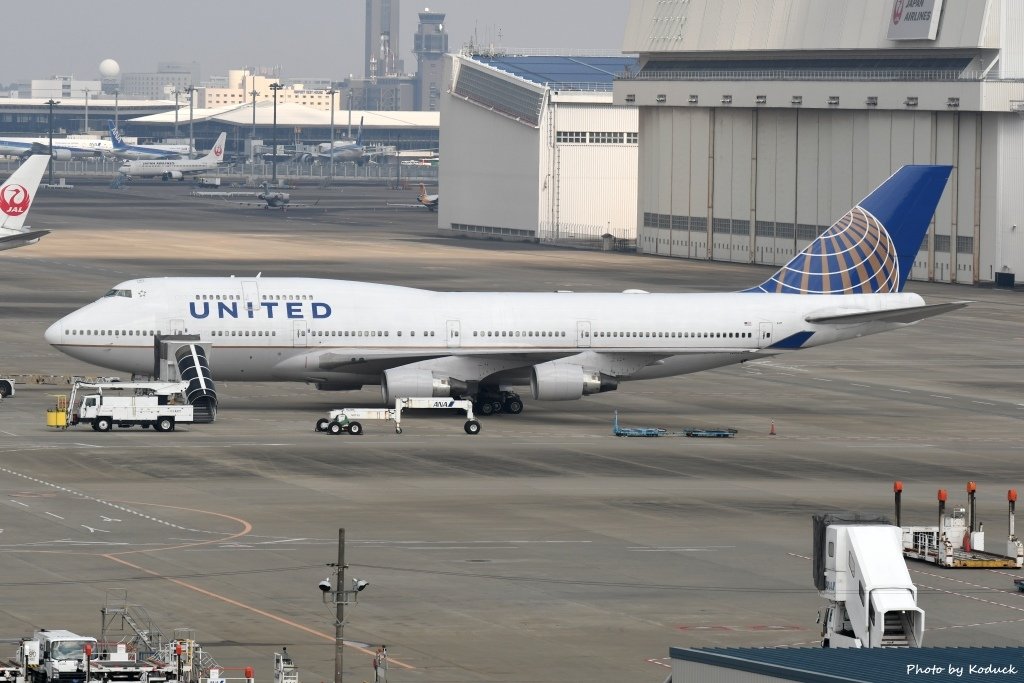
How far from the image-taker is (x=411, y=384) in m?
70.8

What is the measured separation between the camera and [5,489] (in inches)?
2144

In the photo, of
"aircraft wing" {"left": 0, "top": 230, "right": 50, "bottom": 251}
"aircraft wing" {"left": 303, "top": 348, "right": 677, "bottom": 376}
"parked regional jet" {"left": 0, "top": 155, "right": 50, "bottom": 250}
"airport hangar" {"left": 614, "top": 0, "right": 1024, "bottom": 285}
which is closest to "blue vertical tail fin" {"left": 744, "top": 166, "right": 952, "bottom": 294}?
"aircraft wing" {"left": 303, "top": 348, "right": 677, "bottom": 376}

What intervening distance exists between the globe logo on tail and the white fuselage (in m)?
2.33

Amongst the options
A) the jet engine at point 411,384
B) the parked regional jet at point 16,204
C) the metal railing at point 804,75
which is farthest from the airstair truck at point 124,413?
A: the metal railing at point 804,75

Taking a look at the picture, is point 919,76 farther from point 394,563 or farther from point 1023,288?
point 394,563

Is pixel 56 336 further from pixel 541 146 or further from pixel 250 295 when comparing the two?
pixel 541 146

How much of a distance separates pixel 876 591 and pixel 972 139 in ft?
358

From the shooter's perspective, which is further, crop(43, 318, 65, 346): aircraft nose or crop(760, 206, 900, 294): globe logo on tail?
crop(760, 206, 900, 294): globe logo on tail

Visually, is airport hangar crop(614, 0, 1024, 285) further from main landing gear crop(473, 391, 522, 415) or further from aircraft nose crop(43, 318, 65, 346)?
aircraft nose crop(43, 318, 65, 346)

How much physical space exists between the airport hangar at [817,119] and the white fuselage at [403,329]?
6306 centimetres

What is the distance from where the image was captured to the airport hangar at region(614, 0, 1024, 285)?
13375 centimetres

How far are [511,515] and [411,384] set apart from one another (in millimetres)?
19196

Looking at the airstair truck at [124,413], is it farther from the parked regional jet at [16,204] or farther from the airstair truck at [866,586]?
the parked regional jet at [16,204]

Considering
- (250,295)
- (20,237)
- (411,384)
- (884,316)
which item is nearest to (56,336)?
(250,295)
